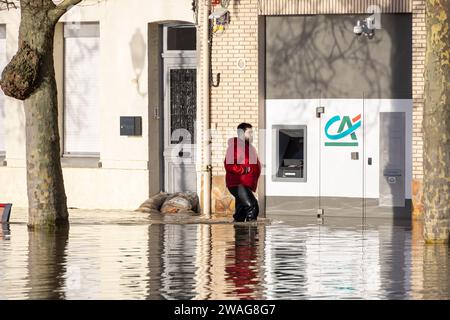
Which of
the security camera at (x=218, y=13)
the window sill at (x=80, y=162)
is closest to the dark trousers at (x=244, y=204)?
the security camera at (x=218, y=13)

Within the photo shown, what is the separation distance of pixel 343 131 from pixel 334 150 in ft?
1.26

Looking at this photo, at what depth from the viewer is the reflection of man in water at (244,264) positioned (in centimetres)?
1733

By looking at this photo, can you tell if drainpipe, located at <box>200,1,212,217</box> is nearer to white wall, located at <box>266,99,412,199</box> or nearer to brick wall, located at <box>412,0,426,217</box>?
white wall, located at <box>266,99,412,199</box>

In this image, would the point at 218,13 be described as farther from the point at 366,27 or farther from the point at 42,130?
the point at 42,130

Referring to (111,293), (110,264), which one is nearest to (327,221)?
(110,264)

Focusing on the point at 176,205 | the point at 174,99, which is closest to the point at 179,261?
the point at 176,205

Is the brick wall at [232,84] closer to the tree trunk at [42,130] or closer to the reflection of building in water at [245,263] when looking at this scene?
the reflection of building in water at [245,263]

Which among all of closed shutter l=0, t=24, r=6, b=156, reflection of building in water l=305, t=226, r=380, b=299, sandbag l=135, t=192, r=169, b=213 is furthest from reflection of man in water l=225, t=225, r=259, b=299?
closed shutter l=0, t=24, r=6, b=156

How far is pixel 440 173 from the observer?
2278 centimetres

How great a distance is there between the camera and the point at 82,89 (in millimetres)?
32375

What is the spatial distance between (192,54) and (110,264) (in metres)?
11.5

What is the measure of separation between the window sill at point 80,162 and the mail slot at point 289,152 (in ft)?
12.5
